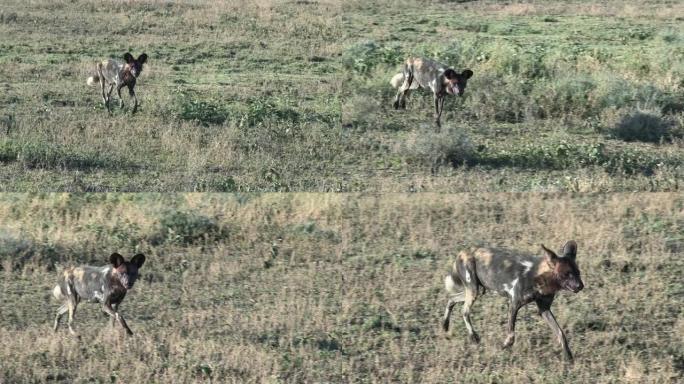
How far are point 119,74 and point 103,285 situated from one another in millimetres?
12206

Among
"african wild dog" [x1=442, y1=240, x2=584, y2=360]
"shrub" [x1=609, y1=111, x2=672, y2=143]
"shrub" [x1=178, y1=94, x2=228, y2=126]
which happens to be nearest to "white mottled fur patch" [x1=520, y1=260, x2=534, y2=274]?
"african wild dog" [x1=442, y1=240, x2=584, y2=360]

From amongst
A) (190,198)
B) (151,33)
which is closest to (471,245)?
(190,198)

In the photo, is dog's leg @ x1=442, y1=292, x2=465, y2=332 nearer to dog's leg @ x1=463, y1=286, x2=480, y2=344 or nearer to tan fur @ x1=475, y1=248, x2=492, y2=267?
dog's leg @ x1=463, y1=286, x2=480, y2=344

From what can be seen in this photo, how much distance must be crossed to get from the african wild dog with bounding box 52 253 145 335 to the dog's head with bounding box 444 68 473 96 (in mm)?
11147

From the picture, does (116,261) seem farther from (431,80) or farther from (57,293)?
(431,80)

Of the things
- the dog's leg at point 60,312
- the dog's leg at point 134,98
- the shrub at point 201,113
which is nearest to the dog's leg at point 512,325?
the dog's leg at point 60,312

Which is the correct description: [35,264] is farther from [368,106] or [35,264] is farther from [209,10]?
[209,10]

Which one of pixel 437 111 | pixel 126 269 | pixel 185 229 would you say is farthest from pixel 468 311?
pixel 437 111

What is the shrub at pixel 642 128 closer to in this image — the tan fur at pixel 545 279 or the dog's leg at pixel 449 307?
the dog's leg at pixel 449 307

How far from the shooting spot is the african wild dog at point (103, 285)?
13.1 metres

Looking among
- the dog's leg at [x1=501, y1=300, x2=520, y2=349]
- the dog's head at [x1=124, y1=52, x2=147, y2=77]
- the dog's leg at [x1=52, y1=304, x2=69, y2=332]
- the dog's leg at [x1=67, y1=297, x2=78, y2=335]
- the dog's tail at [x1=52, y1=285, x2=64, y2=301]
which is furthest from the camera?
the dog's head at [x1=124, y1=52, x2=147, y2=77]

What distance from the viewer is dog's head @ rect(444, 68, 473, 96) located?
23.1 meters

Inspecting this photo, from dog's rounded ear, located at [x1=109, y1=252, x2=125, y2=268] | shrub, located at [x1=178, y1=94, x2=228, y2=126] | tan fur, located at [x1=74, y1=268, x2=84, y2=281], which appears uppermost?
dog's rounded ear, located at [x1=109, y1=252, x2=125, y2=268]

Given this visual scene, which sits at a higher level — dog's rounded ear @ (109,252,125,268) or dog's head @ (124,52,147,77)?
dog's head @ (124,52,147,77)
